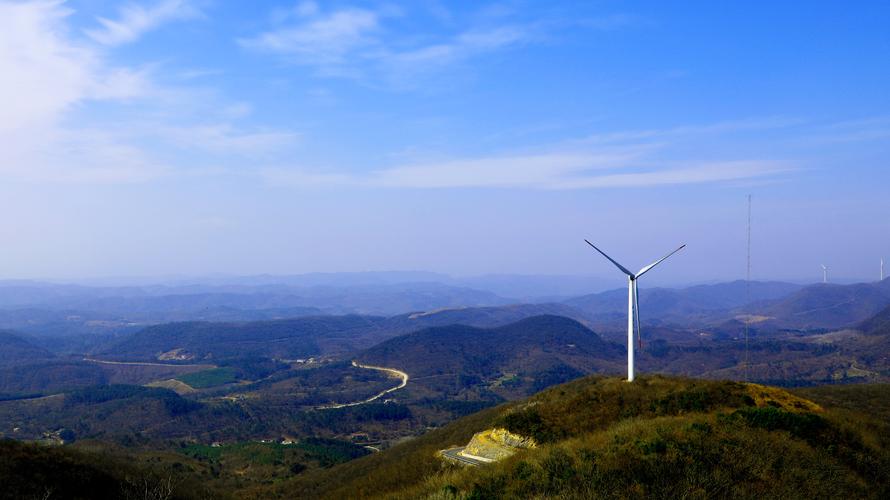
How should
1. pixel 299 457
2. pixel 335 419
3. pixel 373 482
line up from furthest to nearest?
pixel 335 419 < pixel 299 457 < pixel 373 482

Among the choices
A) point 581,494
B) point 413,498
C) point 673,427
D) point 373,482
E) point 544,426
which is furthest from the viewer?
point 373,482

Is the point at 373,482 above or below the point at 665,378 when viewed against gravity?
below

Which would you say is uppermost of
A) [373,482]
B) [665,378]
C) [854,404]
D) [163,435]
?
[665,378]

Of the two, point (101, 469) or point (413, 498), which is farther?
point (101, 469)

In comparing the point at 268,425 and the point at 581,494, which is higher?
the point at 581,494

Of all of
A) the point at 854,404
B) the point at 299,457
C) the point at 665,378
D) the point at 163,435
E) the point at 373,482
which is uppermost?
the point at 665,378

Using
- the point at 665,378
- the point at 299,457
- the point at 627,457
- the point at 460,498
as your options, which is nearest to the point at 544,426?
the point at 665,378

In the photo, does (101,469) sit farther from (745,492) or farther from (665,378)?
(665,378)

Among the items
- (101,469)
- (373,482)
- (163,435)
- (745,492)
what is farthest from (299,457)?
(745,492)

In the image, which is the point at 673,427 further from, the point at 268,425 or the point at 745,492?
the point at 268,425
